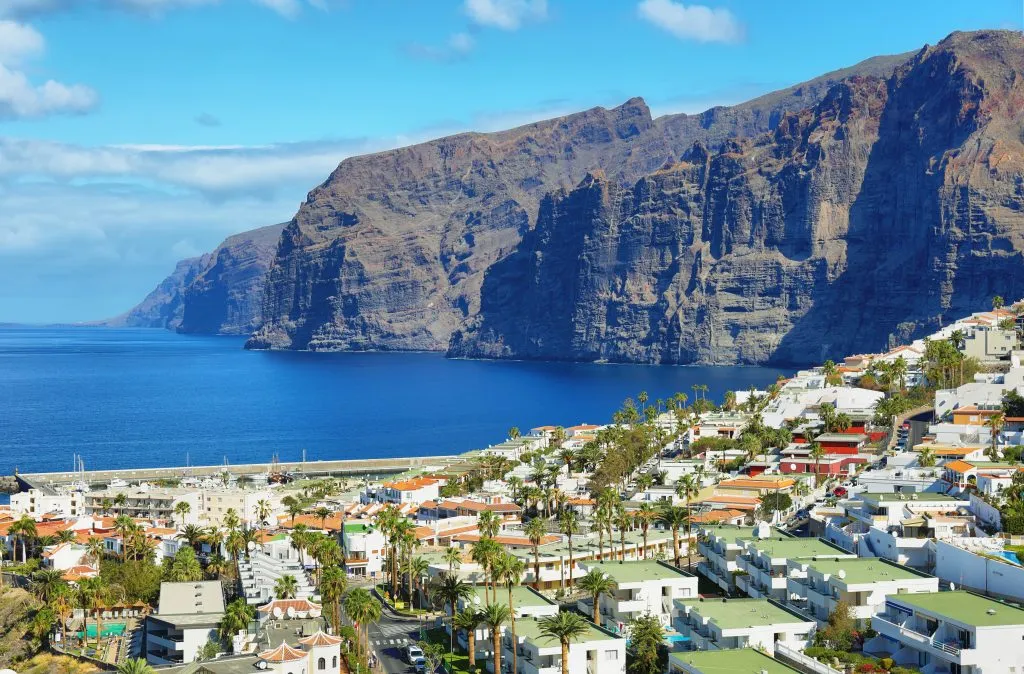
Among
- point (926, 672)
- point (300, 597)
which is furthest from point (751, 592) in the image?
point (300, 597)

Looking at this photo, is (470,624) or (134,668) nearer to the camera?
(134,668)

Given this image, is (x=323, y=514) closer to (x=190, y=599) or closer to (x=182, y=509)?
(x=182, y=509)

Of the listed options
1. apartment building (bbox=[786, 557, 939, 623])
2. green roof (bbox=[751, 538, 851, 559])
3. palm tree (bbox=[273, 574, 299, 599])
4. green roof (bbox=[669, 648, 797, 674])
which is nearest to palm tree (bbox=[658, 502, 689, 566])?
green roof (bbox=[751, 538, 851, 559])

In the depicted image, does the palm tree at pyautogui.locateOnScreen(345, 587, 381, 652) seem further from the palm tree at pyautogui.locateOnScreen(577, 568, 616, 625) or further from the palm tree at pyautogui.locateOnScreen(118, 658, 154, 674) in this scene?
the palm tree at pyautogui.locateOnScreen(118, 658, 154, 674)

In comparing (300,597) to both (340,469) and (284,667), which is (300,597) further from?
(340,469)

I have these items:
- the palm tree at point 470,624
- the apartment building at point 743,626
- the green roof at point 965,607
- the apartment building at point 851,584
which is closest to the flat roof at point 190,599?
the palm tree at point 470,624

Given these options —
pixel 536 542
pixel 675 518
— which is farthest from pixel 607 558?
pixel 536 542

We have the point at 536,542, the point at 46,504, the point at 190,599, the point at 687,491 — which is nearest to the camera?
the point at 190,599

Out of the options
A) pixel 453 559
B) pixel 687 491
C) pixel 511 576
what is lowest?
pixel 453 559
